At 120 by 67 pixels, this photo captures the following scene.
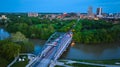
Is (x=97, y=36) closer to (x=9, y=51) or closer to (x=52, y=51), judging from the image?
(x=52, y=51)

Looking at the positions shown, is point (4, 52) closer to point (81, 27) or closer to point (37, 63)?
point (37, 63)

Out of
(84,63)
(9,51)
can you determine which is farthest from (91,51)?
(9,51)

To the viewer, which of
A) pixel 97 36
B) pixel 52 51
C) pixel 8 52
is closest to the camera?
pixel 8 52

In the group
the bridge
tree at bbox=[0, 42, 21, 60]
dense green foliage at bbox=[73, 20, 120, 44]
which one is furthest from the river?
tree at bbox=[0, 42, 21, 60]

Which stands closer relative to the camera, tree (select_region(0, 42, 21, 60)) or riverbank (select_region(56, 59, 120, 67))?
riverbank (select_region(56, 59, 120, 67))

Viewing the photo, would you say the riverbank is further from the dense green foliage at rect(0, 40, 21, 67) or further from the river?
the dense green foliage at rect(0, 40, 21, 67)

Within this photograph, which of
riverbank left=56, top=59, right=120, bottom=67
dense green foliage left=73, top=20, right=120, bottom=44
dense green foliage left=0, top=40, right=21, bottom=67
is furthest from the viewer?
dense green foliage left=73, top=20, right=120, bottom=44

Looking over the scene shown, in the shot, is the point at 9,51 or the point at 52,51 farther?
the point at 52,51
